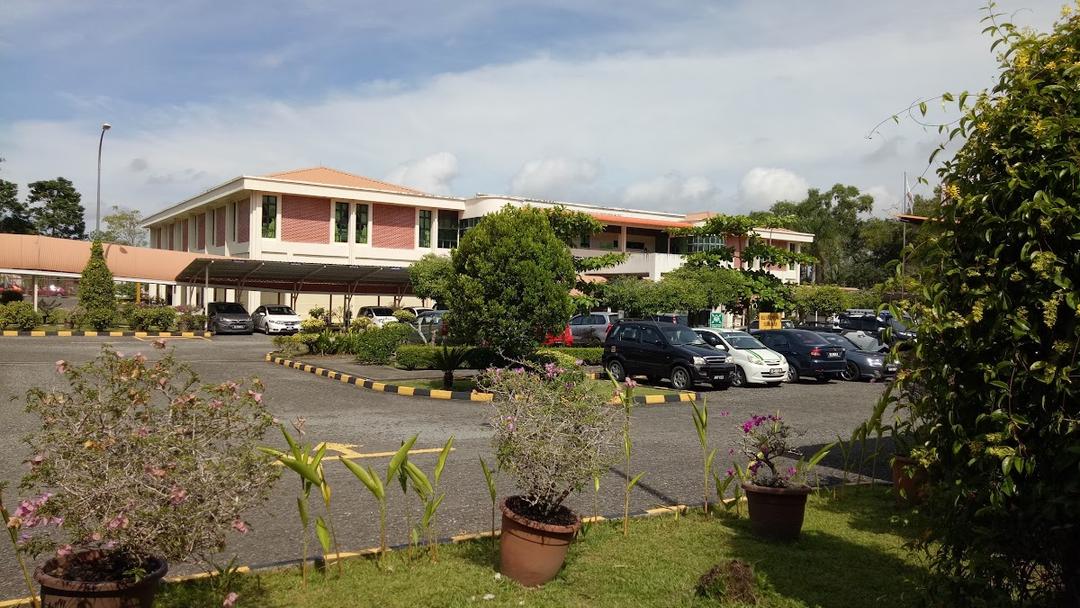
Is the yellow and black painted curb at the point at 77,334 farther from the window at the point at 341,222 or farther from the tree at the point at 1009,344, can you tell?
the tree at the point at 1009,344

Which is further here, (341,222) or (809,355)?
(341,222)

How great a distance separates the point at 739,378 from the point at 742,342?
1.12 metres

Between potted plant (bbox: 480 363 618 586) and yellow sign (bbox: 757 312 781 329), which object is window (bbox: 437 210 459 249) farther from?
potted plant (bbox: 480 363 618 586)

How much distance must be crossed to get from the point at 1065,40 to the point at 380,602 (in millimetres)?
4593

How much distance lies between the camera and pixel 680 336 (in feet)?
63.0

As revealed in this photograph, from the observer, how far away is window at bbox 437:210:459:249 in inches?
1981

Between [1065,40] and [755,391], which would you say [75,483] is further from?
[755,391]

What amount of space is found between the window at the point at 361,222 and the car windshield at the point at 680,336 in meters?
31.1

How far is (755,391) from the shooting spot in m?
18.8

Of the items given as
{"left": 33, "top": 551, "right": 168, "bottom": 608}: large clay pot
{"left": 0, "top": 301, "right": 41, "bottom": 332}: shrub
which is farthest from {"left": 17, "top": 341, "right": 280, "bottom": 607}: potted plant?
{"left": 0, "top": 301, "right": 41, "bottom": 332}: shrub

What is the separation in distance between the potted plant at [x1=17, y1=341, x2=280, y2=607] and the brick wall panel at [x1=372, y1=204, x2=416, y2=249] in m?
44.5

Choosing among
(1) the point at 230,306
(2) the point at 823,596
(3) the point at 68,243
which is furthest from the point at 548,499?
(3) the point at 68,243

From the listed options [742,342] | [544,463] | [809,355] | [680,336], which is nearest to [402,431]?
[544,463]

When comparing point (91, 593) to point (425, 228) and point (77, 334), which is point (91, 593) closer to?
point (77, 334)
